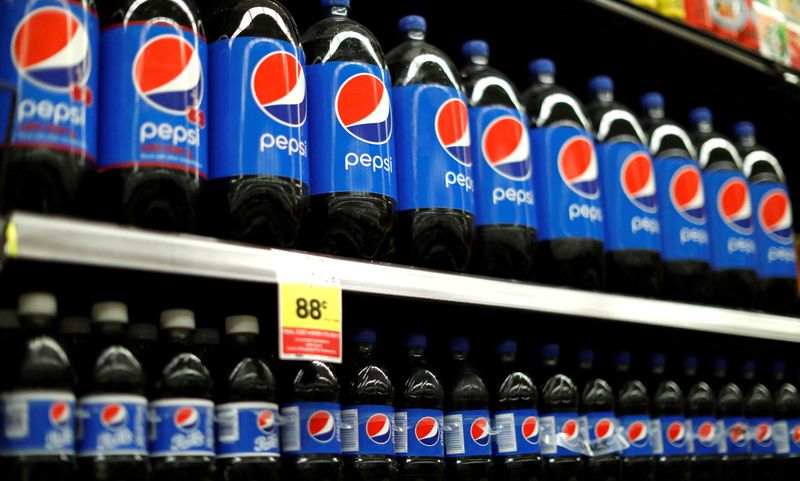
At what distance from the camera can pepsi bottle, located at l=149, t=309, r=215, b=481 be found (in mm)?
1205

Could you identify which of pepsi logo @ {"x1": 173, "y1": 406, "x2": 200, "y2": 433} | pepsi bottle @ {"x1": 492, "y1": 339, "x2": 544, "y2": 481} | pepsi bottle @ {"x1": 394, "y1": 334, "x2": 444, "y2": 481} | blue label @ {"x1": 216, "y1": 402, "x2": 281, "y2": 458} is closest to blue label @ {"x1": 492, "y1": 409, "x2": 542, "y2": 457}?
pepsi bottle @ {"x1": 492, "y1": 339, "x2": 544, "y2": 481}

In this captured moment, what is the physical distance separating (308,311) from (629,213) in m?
0.80

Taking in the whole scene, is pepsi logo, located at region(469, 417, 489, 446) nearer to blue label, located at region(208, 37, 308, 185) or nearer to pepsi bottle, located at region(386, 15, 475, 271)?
pepsi bottle, located at region(386, 15, 475, 271)

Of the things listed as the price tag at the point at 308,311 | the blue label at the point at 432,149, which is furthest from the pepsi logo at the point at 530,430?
the price tag at the point at 308,311

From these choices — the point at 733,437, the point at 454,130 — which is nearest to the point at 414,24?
the point at 454,130

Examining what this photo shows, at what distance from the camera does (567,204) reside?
1.74m

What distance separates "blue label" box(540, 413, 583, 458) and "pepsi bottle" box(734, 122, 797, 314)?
62 cm

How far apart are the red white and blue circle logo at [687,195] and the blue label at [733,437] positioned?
1.40ft

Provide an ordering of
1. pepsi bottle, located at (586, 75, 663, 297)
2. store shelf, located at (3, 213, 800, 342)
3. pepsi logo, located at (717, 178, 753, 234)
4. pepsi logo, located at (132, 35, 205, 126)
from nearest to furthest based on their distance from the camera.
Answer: store shelf, located at (3, 213, 800, 342)
pepsi logo, located at (132, 35, 205, 126)
pepsi bottle, located at (586, 75, 663, 297)
pepsi logo, located at (717, 178, 753, 234)

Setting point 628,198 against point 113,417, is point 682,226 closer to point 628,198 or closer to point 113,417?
point 628,198

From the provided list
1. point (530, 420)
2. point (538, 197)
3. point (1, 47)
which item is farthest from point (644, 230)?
point (1, 47)

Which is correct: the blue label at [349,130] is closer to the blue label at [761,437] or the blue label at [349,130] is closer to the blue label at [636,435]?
the blue label at [636,435]

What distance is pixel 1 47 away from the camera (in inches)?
46.5

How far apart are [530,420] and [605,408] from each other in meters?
0.24
